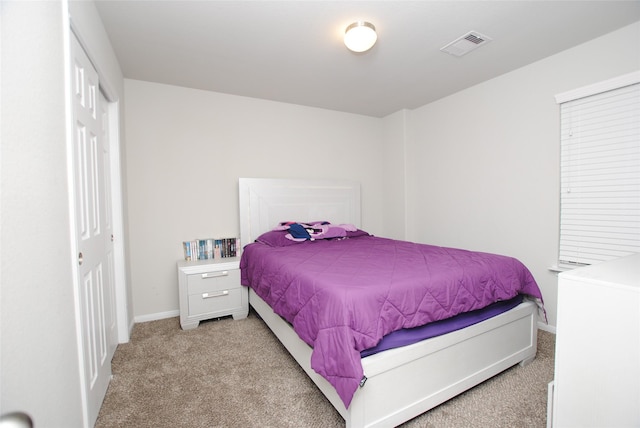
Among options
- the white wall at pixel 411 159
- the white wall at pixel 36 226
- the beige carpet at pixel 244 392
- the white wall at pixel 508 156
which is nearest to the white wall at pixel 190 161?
the white wall at pixel 411 159

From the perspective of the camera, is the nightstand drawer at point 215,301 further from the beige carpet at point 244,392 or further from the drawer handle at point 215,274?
the beige carpet at point 244,392

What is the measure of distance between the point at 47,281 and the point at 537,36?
3353mm

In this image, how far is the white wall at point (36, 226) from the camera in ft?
2.53

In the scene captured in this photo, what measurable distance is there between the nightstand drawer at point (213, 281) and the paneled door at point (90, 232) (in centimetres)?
78

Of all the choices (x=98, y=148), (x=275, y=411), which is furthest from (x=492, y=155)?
(x=98, y=148)

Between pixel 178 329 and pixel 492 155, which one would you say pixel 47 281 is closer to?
pixel 178 329

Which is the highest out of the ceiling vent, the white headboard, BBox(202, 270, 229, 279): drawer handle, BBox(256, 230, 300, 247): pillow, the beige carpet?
the ceiling vent

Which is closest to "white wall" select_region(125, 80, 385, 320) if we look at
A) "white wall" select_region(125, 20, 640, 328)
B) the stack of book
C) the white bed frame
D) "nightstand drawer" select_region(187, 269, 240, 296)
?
"white wall" select_region(125, 20, 640, 328)

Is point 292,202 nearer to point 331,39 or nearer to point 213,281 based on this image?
point 213,281

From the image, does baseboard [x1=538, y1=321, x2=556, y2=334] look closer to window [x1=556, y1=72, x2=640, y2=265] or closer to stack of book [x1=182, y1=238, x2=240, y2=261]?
window [x1=556, y1=72, x2=640, y2=265]

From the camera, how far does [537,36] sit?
2.24 m

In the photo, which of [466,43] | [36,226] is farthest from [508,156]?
[36,226]

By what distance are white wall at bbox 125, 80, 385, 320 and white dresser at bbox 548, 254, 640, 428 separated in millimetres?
3037

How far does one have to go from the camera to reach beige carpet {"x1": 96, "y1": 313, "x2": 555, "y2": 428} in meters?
1.55
